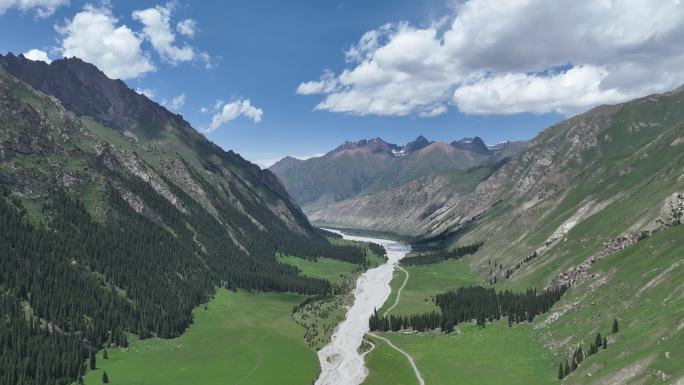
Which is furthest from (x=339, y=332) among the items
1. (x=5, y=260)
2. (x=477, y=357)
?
(x=5, y=260)

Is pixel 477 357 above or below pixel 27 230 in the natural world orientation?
below

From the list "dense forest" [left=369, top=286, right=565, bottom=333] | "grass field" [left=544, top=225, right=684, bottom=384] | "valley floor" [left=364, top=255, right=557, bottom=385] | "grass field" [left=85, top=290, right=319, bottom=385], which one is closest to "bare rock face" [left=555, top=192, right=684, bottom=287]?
"dense forest" [left=369, top=286, right=565, bottom=333]

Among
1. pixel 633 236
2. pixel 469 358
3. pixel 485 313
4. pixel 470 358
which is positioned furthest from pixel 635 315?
pixel 633 236

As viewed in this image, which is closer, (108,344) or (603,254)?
(108,344)

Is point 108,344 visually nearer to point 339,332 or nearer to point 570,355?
point 339,332

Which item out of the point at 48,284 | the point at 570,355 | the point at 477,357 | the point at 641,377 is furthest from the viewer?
the point at 48,284

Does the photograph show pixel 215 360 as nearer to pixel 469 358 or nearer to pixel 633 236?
pixel 469 358
